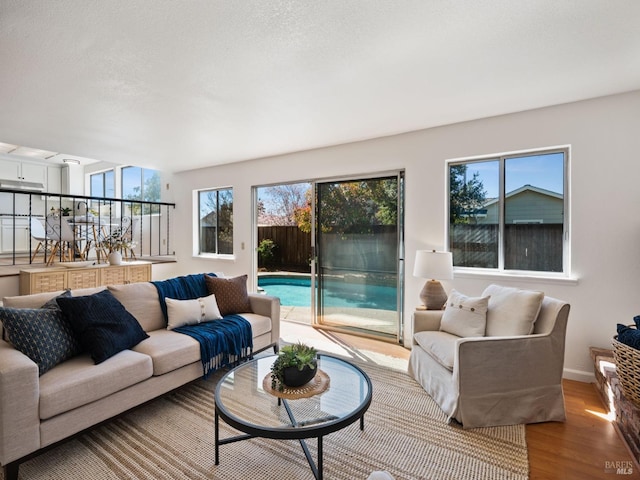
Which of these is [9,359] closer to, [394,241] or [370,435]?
[370,435]

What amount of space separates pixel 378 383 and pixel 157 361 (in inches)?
69.8

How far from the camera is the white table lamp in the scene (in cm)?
303

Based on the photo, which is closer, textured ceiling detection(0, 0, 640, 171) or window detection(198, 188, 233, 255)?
textured ceiling detection(0, 0, 640, 171)

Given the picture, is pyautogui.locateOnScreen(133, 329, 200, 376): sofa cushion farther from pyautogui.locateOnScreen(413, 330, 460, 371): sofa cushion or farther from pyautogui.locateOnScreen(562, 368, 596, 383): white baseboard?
pyautogui.locateOnScreen(562, 368, 596, 383): white baseboard

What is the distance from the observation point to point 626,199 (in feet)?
8.66

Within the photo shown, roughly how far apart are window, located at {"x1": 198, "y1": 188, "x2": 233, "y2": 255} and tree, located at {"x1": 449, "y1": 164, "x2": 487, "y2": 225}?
355cm

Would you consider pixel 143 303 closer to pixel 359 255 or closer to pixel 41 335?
pixel 41 335

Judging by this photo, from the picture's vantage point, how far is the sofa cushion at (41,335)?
180 centimetres

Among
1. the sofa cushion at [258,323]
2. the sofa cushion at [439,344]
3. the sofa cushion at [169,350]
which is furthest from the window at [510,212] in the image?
the sofa cushion at [169,350]

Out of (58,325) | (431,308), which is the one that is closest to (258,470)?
(58,325)

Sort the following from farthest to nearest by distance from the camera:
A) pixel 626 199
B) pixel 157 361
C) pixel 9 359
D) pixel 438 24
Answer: pixel 626 199
pixel 157 361
pixel 438 24
pixel 9 359

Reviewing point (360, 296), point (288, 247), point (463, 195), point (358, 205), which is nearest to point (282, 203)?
point (288, 247)

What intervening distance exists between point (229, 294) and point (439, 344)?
199cm

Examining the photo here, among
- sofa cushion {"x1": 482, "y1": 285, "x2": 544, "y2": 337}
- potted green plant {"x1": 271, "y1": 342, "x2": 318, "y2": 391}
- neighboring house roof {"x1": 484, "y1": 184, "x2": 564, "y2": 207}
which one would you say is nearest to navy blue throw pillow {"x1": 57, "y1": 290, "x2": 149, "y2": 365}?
potted green plant {"x1": 271, "y1": 342, "x2": 318, "y2": 391}
